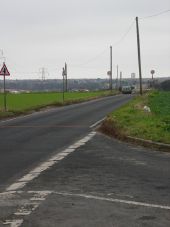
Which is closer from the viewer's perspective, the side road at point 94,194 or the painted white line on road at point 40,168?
the side road at point 94,194

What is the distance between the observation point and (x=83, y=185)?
31.2 feet

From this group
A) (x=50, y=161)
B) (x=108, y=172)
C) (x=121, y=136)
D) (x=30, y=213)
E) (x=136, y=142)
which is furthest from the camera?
(x=121, y=136)

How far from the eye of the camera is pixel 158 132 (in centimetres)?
1722

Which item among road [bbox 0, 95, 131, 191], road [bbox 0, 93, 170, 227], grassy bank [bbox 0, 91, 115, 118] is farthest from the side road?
grassy bank [bbox 0, 91, 115, 118]

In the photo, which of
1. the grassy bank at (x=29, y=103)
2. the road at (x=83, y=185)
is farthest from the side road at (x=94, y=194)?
the grassy bank at (x=29, y=103)

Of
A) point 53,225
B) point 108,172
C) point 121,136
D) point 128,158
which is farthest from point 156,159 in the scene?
point 53,225

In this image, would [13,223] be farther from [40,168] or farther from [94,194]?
[40,168]

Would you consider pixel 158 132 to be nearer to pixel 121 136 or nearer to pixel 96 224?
pixel 121 136

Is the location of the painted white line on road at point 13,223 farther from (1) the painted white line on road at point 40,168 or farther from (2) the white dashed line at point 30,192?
(1) the painted white line on road at point 40,168

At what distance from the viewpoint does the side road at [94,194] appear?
7.05 metres

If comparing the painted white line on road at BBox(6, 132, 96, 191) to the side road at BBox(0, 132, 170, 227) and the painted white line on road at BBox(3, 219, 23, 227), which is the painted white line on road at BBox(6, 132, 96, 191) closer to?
the side road at BBox(0, 132, 170, 227)

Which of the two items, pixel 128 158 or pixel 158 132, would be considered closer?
pixel 128 158

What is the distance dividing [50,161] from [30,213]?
17.3ft

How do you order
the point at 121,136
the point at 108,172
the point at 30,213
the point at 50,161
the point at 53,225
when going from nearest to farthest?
Result: the point at 53,225 < the point at 30,213 < the point at 108,172 < the point at 50,161 < the point at 121,136
